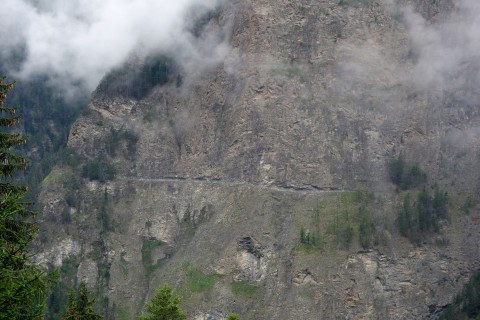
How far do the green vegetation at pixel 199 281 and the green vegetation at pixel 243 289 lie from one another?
5339mm

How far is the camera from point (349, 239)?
617ft

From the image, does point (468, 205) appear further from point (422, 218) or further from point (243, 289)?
point (243, 289)

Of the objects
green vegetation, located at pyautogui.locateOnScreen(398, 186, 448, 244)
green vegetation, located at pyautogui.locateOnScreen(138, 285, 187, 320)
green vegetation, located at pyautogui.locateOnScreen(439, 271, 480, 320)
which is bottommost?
green vegetation, located at pyautogui.locateOnScreen(138, 285, 187, 320)

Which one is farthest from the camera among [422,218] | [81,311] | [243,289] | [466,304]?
→ [422,218]

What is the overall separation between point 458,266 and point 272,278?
4759cm

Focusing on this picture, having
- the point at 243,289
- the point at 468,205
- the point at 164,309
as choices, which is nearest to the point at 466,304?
the point at 468,205

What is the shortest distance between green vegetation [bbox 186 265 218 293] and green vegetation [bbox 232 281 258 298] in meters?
5.34

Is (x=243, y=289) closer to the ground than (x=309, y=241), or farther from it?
closer to the ground

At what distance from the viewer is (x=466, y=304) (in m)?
171

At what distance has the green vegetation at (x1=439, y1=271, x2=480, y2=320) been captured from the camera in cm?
16800

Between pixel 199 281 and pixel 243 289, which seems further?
pixel 199 281

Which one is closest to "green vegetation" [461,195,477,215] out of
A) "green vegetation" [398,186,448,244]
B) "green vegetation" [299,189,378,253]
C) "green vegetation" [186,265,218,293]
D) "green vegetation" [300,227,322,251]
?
"green vegetation" [398,186,448,244]

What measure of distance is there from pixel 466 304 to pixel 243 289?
53.7m

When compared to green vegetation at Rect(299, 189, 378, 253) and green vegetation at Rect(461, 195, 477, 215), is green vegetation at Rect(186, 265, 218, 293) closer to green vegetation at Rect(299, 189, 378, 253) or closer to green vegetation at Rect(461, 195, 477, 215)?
green vegetation at Rect(299, 189, 378, 253)
